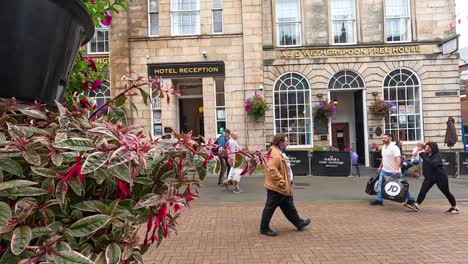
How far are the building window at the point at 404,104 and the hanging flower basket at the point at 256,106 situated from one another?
6.27 m

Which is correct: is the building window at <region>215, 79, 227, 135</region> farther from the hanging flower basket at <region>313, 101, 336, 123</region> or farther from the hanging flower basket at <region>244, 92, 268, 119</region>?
the hanging flower basket at <region>313, 101, 336, 123</region>

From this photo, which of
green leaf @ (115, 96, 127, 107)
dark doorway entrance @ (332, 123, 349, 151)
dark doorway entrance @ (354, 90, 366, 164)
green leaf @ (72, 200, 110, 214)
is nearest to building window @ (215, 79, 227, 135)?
dark doorway entrance @ (332, 123, 349, 151)

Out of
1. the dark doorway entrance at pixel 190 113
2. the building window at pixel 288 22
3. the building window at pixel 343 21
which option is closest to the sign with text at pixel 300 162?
the dark doorway entrance at pixel 190 113

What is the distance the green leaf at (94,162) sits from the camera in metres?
0.94

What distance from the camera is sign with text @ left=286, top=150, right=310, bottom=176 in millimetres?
14477

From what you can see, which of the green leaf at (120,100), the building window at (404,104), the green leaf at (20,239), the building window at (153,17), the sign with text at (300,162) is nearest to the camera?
the green leaf at (20,239)

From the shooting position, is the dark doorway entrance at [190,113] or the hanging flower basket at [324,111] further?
the dark doorway entrance at [190,113]

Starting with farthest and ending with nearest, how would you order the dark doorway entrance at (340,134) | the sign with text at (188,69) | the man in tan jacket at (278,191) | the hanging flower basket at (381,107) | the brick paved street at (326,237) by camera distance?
the dark doorway entrance at (340,134)
the hanging flower basket at (381,107)
the sign with text at (188,69)
the man in tan jacket at (278,191)
the brick paved street at (326,237)

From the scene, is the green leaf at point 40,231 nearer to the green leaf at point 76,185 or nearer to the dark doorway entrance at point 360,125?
the green leaf at point 76,185

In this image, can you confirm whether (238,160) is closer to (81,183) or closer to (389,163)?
(81,183)

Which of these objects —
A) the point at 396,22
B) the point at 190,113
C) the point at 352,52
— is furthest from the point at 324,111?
the point at 190,113

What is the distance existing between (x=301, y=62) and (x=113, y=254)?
17701mm

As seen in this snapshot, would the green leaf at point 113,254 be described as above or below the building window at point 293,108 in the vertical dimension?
below

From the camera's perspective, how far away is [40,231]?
0.97 metres
